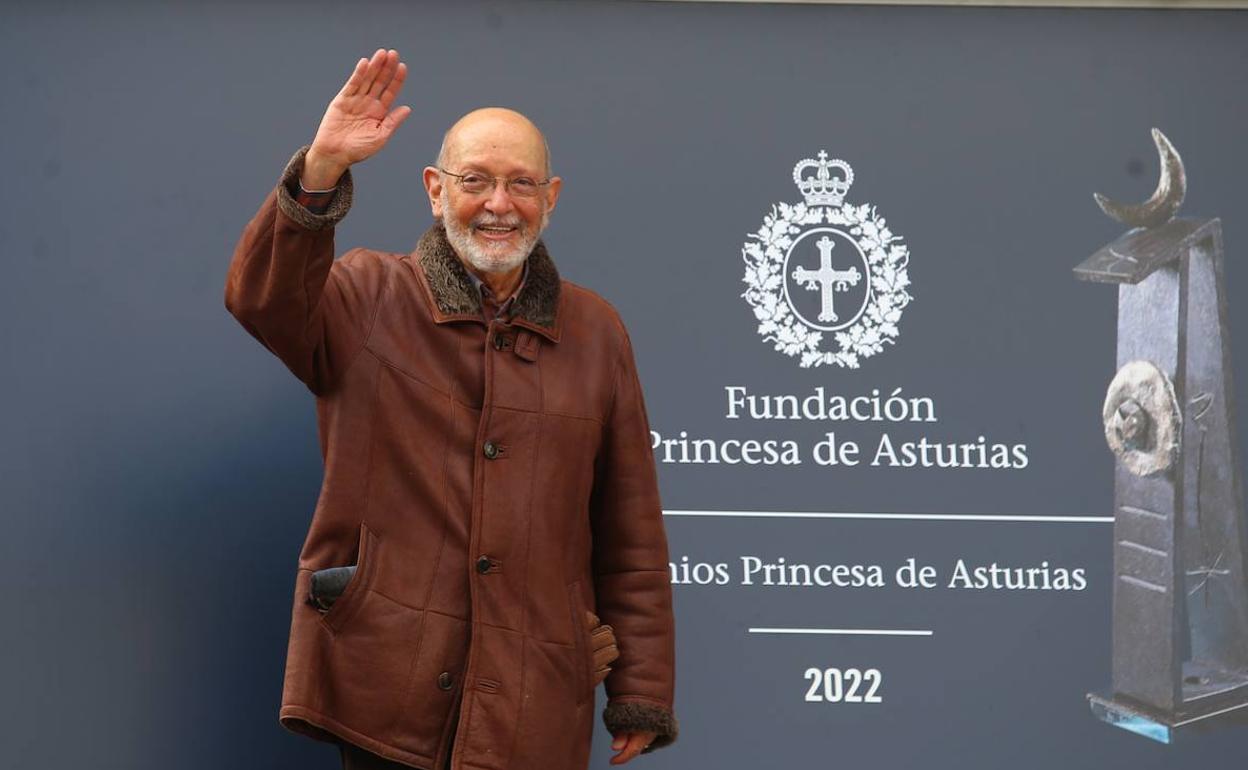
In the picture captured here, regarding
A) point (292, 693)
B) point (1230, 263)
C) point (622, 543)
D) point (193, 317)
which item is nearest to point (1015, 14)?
point (1230, 263)

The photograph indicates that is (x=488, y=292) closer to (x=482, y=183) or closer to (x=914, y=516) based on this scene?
(x=482, y=183)

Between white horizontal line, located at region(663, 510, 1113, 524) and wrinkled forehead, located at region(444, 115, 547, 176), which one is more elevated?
wrinkled forehead, located at region(444, 115, 547, 176)

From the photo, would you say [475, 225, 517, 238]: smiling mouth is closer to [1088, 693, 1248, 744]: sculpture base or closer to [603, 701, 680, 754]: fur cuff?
[603, 701, 680, 754]: fur cuff

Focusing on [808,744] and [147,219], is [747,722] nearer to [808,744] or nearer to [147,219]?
[808,744]

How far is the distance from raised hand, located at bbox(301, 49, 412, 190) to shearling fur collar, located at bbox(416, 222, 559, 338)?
1.11ft

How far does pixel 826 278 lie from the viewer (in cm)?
387

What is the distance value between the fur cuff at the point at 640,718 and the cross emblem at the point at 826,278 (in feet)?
3.90

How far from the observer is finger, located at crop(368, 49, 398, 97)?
271 centimetres

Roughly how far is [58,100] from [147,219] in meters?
0.34

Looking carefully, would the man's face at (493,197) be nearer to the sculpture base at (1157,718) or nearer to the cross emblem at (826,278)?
the cross emblem at (826,278)

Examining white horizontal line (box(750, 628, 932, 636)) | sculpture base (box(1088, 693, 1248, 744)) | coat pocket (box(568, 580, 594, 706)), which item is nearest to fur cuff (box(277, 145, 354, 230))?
coat pocket (box(568, 580, 594, 706))

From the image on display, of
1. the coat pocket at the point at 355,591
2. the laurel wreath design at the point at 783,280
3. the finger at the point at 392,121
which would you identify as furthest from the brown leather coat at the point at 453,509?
the laurel wreath design at the point at 783,280

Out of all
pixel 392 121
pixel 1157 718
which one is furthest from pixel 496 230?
pixel 1157 718

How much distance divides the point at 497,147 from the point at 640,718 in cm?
107
